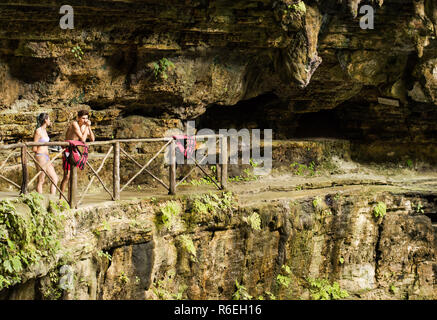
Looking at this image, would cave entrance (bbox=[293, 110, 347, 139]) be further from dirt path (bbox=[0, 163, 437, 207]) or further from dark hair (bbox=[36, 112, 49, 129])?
dark hair (bbox=[36, 112, 49, 129])

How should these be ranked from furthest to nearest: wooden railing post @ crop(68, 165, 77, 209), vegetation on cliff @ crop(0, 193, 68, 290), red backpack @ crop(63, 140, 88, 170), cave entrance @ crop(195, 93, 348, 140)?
1. cave entrance @ crop(195, 93, 348, 140)
2. red backpack @ crop(63, 140, 88, 170)
3. wooden railing post @ crop(68, 165, 77, 209)
4. vegetation on cliff @ crop(0, 193, 68, 290)

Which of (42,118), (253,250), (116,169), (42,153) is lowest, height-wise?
(253,250)

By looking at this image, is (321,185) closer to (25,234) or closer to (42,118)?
(42,118)

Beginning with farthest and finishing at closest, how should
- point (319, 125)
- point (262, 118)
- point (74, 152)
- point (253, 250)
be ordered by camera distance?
point (319, 125) → point (262, 118) → point (253, 250) → point (74, 152)

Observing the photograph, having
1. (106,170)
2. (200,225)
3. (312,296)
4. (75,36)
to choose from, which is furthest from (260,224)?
(75,36)

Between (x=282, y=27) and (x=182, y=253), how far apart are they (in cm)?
493

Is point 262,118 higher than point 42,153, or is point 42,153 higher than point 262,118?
point 262,118

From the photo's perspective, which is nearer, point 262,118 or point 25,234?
point 25,234

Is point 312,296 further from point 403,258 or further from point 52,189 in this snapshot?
point 52,189

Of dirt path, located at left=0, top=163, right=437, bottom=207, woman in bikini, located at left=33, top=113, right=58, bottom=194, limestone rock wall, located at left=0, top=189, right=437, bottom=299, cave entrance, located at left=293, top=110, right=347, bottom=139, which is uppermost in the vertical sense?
cave entrance, located at left=293, top=110, right=347, bottom=139

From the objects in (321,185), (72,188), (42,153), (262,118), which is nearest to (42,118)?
(42,153)

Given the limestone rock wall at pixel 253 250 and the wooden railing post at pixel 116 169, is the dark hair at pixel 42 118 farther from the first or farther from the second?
the limestone rock wall at pixel 253 250

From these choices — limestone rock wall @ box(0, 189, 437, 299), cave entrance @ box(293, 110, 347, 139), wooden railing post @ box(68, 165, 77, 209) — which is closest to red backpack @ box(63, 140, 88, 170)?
wooden railing post @ box(68, 165, 77, 209)

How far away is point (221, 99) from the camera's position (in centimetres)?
1316
